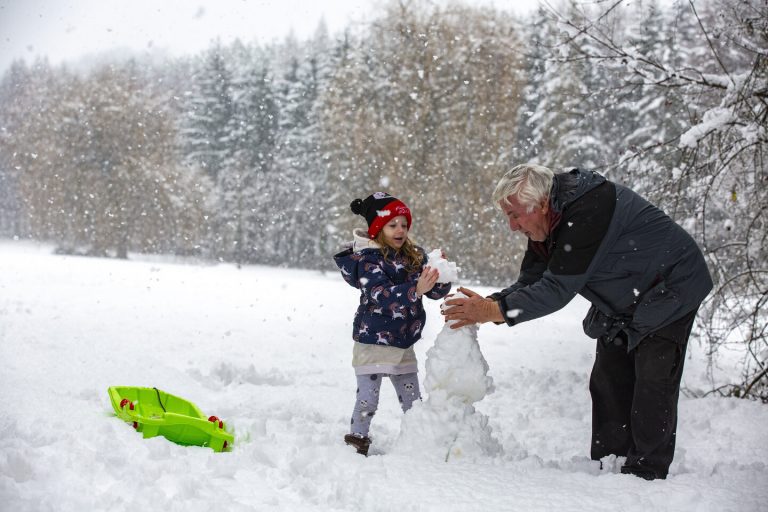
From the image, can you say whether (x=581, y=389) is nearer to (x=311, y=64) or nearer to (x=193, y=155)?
(x=311, y=64)

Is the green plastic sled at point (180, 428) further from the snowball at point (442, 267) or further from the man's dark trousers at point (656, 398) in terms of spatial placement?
the man's dark trousers at point (656, 398)

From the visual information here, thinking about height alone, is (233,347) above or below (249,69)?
below

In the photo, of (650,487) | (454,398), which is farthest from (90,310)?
(650,487)

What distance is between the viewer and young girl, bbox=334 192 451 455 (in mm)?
3924

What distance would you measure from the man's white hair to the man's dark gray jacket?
5cm

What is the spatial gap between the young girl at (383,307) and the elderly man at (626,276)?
2.15ft

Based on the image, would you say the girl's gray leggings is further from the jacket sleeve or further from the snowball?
the jacket sleeve

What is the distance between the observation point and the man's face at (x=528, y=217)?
329 cm

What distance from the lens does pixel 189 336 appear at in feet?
26.8

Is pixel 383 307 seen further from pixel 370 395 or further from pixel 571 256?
pixel 571 256

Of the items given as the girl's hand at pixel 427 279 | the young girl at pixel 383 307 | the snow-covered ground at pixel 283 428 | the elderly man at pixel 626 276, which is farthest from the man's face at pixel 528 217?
the snow-covered ground at pixel 283 428

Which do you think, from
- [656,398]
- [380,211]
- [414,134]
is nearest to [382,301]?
[380,211]

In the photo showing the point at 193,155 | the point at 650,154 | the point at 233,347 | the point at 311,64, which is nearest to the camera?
the point at 650,154

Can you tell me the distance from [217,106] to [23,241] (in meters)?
11.4
